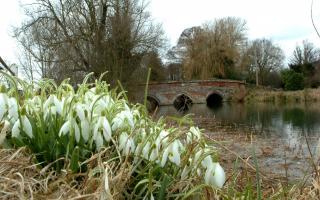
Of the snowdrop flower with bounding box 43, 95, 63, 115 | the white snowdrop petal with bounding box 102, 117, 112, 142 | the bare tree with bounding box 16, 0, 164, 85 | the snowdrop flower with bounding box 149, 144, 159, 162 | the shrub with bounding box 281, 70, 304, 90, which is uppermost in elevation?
the bare tree with bounding box 16, 0, 164, 85

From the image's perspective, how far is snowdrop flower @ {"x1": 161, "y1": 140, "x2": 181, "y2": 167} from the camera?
1.58 m

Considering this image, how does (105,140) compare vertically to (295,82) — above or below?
below

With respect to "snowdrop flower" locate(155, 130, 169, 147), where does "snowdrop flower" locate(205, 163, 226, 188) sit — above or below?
below

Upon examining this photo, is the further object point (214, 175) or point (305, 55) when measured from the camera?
point (305, 55)

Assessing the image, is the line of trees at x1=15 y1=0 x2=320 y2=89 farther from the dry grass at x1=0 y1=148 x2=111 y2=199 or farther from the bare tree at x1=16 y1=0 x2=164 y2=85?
the dry grass at x1=0 y1=148 x2=111 y2=199

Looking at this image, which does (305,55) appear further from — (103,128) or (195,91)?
(103,128)

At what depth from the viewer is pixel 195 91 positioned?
161 ft

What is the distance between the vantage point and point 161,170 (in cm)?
164

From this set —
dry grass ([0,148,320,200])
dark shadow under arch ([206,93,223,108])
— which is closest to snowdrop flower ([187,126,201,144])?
dry grass ([0,148,320,200])

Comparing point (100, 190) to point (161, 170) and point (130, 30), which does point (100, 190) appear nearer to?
point (161, 170)

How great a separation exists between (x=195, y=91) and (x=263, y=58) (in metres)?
14.8

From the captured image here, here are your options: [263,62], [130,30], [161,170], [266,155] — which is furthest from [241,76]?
[161,170]

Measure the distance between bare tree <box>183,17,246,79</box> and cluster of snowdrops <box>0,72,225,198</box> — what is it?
49.4 m

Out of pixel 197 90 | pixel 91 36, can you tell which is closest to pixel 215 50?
pixel 197 90
